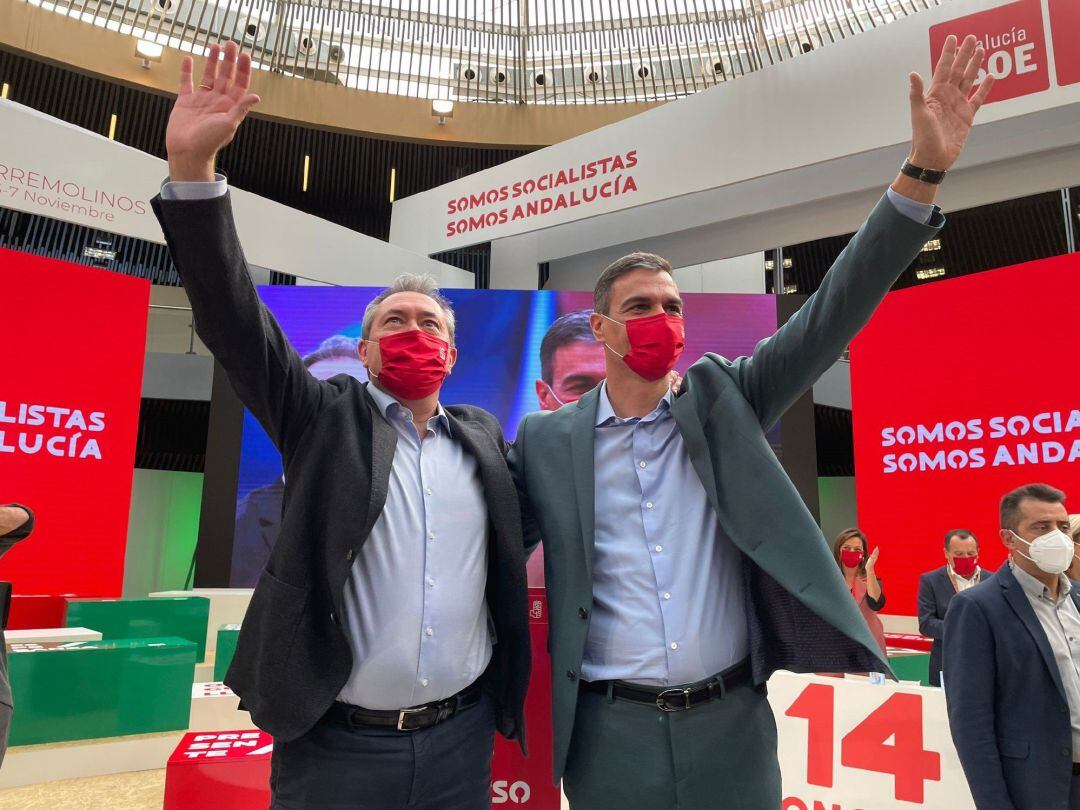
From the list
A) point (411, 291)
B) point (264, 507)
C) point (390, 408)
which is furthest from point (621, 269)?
point (264, 507)

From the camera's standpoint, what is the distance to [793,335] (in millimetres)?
A: 1567

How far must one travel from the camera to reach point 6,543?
308 centimetres

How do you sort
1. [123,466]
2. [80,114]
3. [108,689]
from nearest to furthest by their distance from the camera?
[108,689] < [123,466] < [80,114]

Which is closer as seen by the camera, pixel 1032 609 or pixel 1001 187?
pixel 1032 609

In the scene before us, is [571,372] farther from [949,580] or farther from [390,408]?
[390,408]

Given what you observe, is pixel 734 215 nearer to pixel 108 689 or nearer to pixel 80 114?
pixel 108 689

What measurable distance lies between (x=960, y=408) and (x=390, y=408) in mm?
5387

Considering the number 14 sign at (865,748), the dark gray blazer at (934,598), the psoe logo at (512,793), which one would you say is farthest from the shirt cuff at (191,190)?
the dark gray blazer at (934,598)

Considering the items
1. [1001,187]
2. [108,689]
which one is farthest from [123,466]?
[1001,187]

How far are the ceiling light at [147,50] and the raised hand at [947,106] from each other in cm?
835

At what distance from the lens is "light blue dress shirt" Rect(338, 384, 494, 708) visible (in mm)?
1487

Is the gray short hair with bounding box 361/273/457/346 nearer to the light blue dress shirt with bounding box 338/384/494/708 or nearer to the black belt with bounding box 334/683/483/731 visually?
the light blue dress shirt with bounding box 338/384/494/708

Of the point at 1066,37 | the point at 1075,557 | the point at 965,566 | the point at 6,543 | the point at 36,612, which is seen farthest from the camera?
the point at 36,612

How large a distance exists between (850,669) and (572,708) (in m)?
0.49
